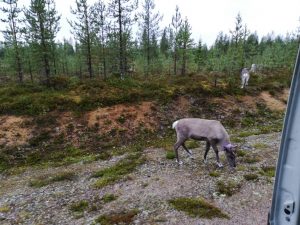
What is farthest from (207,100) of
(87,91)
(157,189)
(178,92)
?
(157,189)

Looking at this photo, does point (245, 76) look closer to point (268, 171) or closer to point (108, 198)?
point (268, 171)

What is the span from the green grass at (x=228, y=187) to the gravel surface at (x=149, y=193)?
16 centimetres

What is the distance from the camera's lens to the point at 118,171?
1240cm

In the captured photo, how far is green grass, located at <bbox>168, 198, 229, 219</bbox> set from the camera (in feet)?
27.8

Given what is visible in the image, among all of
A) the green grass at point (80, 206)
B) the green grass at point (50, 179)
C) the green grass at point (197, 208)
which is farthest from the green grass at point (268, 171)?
the green grass at point (50, 179)

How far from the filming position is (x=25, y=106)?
19750 millimetres

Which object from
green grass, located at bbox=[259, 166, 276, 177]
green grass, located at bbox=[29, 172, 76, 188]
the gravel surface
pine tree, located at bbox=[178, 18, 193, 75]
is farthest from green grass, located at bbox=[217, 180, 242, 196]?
pine tree, located at bbox=[178, 18, 193, 75]

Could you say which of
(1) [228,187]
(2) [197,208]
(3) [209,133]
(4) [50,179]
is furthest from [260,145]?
(4) [50,179]

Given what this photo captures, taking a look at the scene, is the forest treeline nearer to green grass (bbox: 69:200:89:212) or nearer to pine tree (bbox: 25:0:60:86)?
pine tree (bbox: 25:0:60:86)

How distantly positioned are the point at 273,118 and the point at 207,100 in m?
5.89

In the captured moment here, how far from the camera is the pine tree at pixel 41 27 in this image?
25.9m

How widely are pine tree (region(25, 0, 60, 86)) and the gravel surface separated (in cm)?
1552

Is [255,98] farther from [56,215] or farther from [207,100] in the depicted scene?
[56,215]

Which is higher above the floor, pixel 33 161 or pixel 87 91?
pixel 87 91
